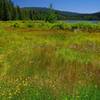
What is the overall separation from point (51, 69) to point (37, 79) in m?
1.59

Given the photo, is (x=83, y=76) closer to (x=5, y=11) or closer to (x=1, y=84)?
(x=1, y=84)

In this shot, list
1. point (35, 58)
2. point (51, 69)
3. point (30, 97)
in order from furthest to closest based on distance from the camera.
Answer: point (35, 58), point (51, 69), point (30, 97)

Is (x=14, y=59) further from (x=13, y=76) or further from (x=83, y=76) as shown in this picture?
(x=83, y=76)

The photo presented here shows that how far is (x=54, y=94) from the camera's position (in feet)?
24.3

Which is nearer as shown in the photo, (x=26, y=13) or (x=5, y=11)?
(x=5, y=11)

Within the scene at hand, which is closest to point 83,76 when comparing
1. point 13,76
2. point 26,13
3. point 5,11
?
point 13,76

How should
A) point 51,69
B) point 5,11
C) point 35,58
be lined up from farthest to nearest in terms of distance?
point 5,11, point 35,58, point 51,69

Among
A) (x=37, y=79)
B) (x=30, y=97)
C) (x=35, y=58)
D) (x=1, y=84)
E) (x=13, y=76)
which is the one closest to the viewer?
(x=30, y=97)

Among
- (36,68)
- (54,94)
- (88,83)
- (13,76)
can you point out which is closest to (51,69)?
(36,68)

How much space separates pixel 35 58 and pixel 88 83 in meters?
4.47

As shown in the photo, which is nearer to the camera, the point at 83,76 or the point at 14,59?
the point at 83,76

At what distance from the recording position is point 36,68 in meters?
10.6

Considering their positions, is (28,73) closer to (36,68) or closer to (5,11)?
(36,68)

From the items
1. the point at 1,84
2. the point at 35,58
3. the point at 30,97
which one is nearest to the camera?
the point at 30,97
